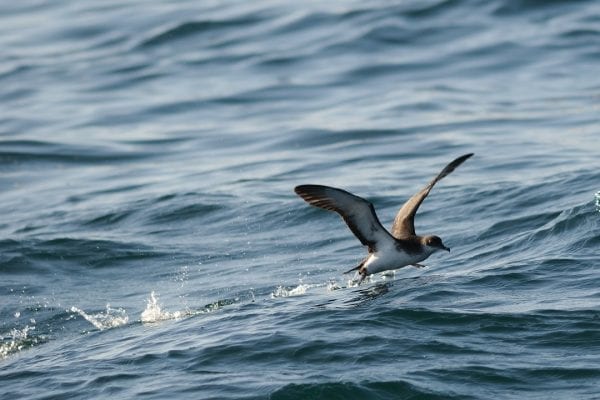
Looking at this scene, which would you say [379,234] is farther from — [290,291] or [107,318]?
[107,318]

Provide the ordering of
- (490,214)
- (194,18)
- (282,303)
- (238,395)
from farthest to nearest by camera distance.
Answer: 1. (194,18)
2. (490,214)
3. (282,303)
4. (238,395)

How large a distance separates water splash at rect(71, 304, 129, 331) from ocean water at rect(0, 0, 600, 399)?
38mm

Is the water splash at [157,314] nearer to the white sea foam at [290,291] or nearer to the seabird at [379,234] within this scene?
the white sea foam at [290,291]

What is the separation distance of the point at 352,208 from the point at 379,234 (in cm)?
42

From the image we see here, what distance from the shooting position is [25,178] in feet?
66.0

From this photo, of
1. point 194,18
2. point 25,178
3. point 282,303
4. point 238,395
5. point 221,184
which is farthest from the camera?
point 194,18

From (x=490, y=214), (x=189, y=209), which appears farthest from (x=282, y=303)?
(x=189, y=209)

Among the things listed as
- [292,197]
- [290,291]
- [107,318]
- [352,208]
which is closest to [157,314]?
[107,318]

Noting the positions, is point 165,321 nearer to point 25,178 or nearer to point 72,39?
point 25,178

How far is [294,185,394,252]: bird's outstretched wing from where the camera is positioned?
9.79 meters

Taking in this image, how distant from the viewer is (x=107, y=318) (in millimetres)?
11719

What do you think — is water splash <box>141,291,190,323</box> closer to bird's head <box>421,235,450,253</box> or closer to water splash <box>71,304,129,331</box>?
water splash <box>71,304,129,331</box>

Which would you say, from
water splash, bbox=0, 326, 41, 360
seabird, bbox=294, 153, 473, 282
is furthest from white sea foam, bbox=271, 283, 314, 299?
water splash, bbox=0, 326, 41, 360

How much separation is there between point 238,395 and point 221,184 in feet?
31.7
